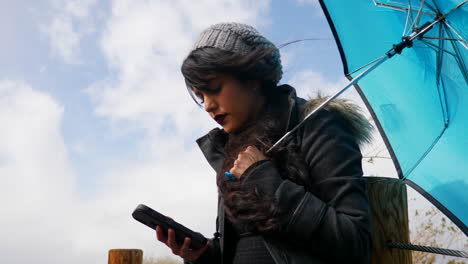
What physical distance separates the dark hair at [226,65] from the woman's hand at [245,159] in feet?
1.33

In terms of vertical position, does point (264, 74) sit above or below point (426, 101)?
above

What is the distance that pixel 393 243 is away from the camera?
6.72 feet

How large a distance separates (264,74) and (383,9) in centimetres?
71

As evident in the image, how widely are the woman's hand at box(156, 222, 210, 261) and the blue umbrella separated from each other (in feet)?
3.63

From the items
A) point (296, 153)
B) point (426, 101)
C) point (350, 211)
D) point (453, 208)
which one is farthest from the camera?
point (426, 101)

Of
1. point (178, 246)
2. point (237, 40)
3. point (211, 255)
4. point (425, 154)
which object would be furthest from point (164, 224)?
point (425, 154)

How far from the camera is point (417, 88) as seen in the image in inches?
92.0

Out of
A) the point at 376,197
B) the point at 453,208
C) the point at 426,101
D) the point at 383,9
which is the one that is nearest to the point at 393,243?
the point at 376,197

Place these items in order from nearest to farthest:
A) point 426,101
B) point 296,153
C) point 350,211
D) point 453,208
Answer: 1. point 350,211
2. point 296,153
3. point 453,208
4. point 426,101

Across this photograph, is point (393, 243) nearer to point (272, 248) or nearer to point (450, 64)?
point (272, 248)

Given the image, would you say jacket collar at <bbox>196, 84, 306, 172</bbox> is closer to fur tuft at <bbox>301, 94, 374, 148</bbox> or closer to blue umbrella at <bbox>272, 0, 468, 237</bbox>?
fur tuft at <bbox>301, 94, 374, 148</bbox>

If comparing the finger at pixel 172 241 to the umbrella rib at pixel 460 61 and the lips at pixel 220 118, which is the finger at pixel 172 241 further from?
the umbrella rib at pixel 460 61

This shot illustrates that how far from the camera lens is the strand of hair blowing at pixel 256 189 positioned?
1825mm

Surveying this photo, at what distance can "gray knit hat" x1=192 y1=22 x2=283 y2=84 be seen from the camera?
2227 mm
